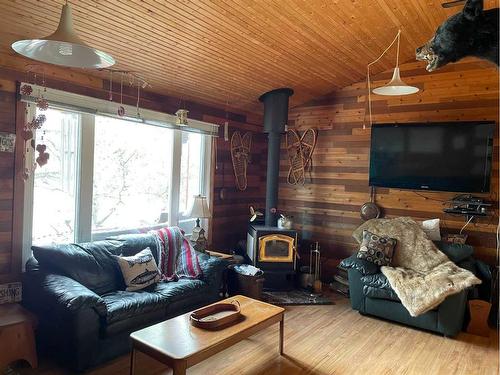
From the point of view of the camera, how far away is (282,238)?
4641 mm

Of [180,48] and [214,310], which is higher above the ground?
[180,48]

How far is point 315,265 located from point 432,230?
1563 mm

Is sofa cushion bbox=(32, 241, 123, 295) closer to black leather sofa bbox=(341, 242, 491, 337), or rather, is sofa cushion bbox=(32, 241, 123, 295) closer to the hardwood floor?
the hardwood floor

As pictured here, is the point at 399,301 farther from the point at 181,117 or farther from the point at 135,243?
the point at 181,117

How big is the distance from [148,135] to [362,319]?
10.0 ft

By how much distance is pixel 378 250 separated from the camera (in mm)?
4109

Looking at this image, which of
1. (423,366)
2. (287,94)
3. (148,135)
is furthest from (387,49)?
(423,366)

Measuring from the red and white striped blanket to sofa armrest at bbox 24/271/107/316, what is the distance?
0.95 meters

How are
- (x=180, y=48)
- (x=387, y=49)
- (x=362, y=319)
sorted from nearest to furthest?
(x=180, y=48) < (x=362, y=319) < (x=387, y=49)

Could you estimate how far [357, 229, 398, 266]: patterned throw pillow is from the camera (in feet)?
13.3

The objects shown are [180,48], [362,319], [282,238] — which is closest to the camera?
[180,48]

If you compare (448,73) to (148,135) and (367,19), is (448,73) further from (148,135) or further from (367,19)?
(148,135)

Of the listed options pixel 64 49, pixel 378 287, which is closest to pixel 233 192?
pixel 378 287

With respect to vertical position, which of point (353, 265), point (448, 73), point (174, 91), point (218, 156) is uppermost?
point (448, 73)
